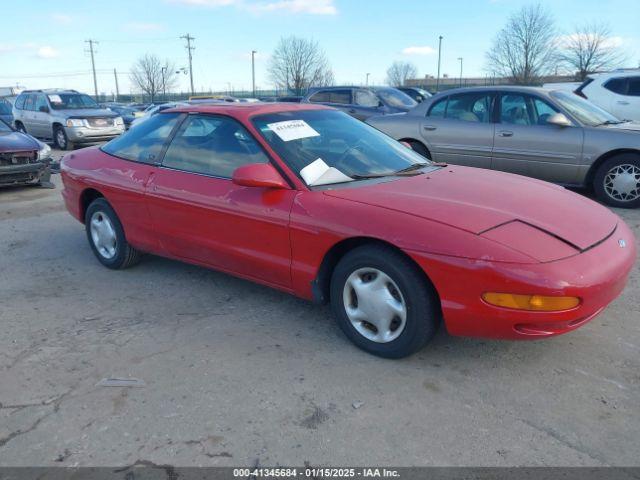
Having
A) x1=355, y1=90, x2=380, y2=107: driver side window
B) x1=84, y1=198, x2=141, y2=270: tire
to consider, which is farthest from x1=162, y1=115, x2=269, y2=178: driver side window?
x1=355, y1=90, x2=380, y2=107: driver side window

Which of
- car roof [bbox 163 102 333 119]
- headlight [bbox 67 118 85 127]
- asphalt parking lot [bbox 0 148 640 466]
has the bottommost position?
asphalt parking lot [bbox 0 148 640 466]

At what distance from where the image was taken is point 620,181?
6594 mm

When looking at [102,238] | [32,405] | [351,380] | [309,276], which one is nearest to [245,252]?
[309,276]

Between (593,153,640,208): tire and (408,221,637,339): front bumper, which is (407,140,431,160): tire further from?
(408,221,637,339): front bumper

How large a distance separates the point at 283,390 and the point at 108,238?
2.64 meters

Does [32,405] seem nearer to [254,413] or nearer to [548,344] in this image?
[254,413]

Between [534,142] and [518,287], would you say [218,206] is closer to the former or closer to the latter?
[518,287]

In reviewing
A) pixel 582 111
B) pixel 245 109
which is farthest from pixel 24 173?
pixel 582 111

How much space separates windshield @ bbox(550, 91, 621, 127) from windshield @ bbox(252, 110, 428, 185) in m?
3.87

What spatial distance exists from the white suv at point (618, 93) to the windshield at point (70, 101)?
13.2m

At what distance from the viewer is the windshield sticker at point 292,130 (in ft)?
11.9

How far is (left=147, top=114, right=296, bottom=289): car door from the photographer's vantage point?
3402mm

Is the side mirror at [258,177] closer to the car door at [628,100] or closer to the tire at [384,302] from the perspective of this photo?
the tire at [384,302]

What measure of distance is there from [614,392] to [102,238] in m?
4.06
